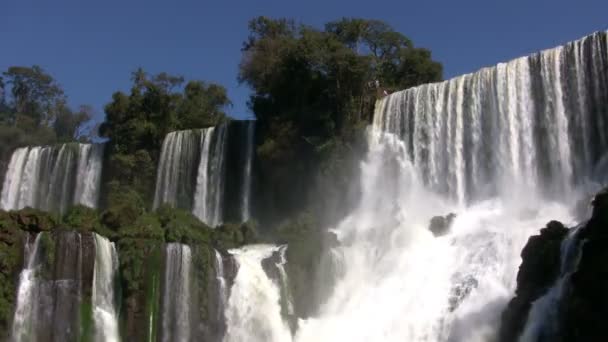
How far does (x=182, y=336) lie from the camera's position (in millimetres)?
25406

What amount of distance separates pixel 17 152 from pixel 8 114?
20.6m

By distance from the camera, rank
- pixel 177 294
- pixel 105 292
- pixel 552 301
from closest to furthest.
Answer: pixel 552 301 → pixel 105 292 → pixel 177 294

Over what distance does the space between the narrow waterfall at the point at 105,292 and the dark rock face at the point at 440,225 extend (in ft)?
37.5

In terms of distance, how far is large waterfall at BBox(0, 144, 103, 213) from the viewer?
138 ft

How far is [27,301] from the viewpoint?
2398 centimetres

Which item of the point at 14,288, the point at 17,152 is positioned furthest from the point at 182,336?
the point at 17,152

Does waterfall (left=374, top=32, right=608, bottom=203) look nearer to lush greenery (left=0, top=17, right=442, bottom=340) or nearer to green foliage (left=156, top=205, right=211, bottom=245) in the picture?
lush greenery (left=0, top=17, right=442, bottom=340)

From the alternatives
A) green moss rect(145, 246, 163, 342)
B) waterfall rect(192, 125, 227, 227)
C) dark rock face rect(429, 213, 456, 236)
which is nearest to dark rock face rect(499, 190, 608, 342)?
dark rock face rect(429, 213, 456, 236)

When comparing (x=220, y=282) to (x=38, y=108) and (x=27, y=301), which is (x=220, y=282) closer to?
(x=27, y=301)

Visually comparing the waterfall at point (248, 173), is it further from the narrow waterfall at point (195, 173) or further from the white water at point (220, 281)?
the white water at point (220, 281)

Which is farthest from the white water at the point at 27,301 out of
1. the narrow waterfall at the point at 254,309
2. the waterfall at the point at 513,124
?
the waterfall at the point at 513,124

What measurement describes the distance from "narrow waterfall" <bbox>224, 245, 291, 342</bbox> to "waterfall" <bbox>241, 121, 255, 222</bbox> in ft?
32.1

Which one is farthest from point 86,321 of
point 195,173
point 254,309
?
point 195,173

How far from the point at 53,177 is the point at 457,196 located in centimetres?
2157
